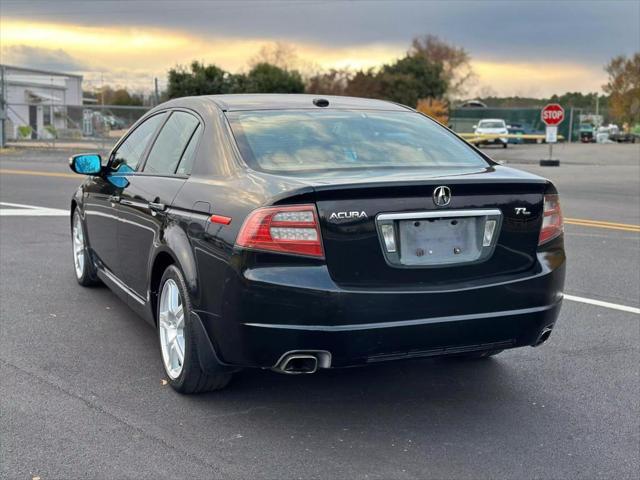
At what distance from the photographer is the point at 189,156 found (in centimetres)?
454

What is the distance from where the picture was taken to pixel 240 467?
3.45 m

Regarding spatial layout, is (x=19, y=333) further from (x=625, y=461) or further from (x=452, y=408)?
(x=625, y=461)

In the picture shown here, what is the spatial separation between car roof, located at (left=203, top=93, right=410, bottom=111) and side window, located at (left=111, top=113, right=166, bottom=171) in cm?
63

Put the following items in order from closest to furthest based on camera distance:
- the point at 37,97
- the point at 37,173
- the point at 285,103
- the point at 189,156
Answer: the point at 189,156
the point at 285,103
the point at 37,173
the point at 37,97

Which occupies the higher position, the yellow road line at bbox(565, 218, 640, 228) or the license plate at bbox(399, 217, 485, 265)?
the license plate at bbox(399, 217, 485, 265)

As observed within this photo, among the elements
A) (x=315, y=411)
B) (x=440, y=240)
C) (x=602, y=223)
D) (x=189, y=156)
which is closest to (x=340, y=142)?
(x=189, y=156)

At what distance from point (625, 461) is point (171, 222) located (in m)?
2.65

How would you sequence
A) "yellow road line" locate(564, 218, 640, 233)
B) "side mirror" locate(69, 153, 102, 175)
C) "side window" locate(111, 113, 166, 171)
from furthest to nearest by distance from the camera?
"yellow road line" locate(564, 218, 640, 233), "side mirror" locate(69, 153, 102, 175), "side window" locate(111, 113, 166, 171)

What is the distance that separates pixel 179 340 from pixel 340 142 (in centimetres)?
146

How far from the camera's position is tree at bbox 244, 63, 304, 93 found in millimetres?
50750

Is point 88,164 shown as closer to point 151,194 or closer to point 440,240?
point 151,194

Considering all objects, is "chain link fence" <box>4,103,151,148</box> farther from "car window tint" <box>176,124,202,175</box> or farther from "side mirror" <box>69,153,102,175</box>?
"car window tint" <box>176,124,202,175</box>

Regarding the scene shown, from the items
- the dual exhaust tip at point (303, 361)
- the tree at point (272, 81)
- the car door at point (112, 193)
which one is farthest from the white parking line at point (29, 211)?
the tree at point (272, 81)

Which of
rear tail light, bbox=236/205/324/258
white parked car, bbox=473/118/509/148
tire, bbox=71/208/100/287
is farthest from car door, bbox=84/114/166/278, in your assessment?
white parked car, bbox=473/118/509/148
